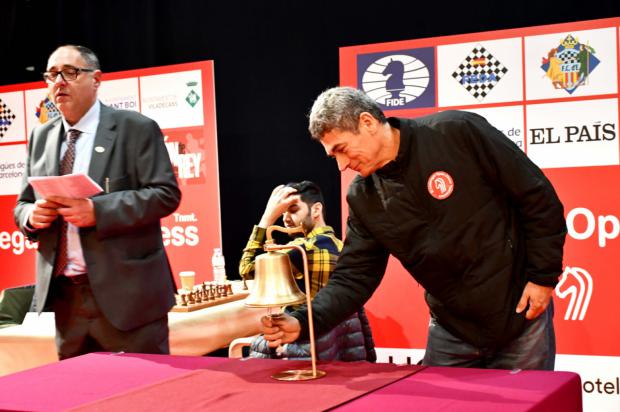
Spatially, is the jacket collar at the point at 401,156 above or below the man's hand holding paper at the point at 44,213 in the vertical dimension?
above

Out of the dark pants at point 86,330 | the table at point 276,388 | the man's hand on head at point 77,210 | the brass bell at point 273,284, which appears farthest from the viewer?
the dark pants at point 86,330

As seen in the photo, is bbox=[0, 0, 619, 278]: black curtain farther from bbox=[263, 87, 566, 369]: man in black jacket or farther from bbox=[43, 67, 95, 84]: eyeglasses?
bbox=[263, 87, 566, 369]: man in black jacket

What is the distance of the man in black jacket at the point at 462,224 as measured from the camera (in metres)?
2.18

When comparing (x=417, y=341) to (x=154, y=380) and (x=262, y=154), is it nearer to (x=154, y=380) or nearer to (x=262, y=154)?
(x=262, y=154)

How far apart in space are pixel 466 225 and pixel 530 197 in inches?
7.7

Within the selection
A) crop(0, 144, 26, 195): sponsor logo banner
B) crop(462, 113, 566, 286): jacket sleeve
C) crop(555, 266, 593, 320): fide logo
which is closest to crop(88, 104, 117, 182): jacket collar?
crop(462, 113, 566, 286): jacket sleeve

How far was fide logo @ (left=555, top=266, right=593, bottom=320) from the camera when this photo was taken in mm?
4199

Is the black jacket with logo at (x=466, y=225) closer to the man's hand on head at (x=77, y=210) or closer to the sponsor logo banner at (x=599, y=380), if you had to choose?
the man's hand on head at (x=77, y=210)

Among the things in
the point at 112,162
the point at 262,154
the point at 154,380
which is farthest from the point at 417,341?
the point at 154,380

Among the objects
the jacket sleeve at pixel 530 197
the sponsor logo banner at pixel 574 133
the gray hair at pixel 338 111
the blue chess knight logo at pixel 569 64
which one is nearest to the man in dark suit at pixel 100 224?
the gray hair at pixel 338 111

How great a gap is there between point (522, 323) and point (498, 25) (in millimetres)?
3089

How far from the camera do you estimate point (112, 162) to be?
2.85 metres

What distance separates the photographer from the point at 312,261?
346 cm

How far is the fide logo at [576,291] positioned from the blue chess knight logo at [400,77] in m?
1.26
